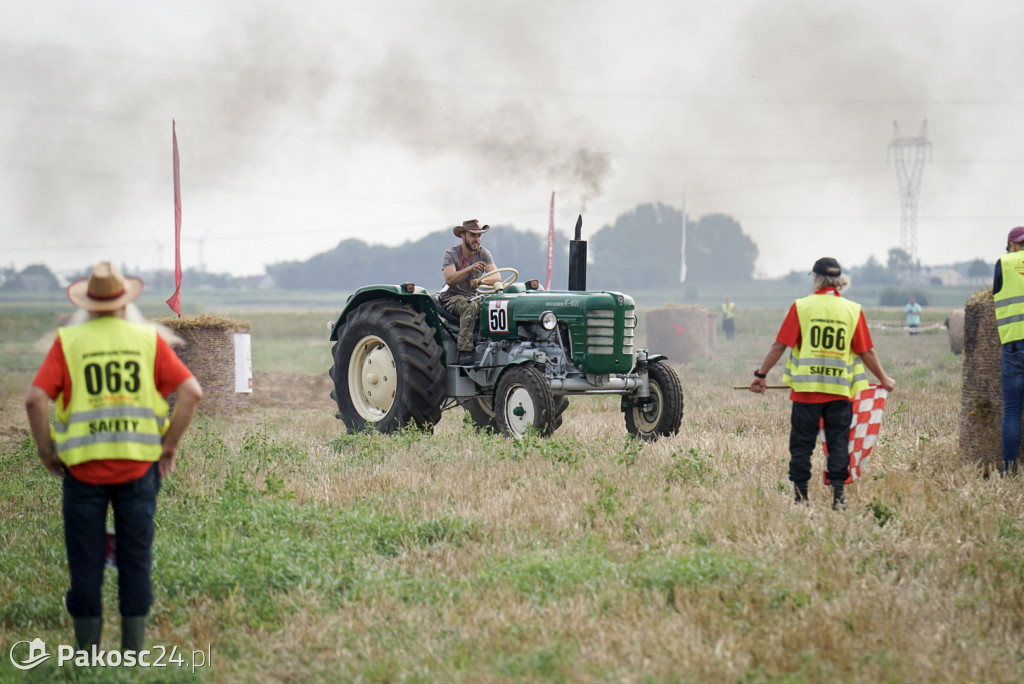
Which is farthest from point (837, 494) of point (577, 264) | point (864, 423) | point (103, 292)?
point (103, 292)

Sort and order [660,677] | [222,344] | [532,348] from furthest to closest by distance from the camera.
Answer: [222,344] < [532,348] < [660,677]

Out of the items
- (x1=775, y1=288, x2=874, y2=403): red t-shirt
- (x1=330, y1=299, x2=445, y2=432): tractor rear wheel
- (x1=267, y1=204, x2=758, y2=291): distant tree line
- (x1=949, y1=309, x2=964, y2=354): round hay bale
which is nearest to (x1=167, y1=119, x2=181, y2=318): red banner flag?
(x1=330, y1=299, x2=445, y2=432): tractor rear wheel

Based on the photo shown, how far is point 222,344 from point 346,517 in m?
7.40

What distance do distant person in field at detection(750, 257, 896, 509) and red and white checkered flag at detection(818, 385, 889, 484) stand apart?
0.49ft

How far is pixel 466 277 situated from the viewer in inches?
376

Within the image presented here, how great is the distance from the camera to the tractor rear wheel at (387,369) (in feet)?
30.3

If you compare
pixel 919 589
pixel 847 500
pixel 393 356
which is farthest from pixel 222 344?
pixel 919 589

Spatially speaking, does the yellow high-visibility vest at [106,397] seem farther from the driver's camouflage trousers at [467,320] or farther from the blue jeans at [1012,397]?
the blue jeans at [1012,397]

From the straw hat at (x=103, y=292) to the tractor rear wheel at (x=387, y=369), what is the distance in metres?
4.85

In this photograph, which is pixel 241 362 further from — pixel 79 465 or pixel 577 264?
pixel 79 465

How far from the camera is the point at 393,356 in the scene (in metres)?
9.41

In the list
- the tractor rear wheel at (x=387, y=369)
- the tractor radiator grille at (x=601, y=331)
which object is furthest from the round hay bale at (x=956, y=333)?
the tractor rear wheel at (x=387, y=369)

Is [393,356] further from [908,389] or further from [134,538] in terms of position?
[908,389]

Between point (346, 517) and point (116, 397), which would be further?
point (346, 517)
